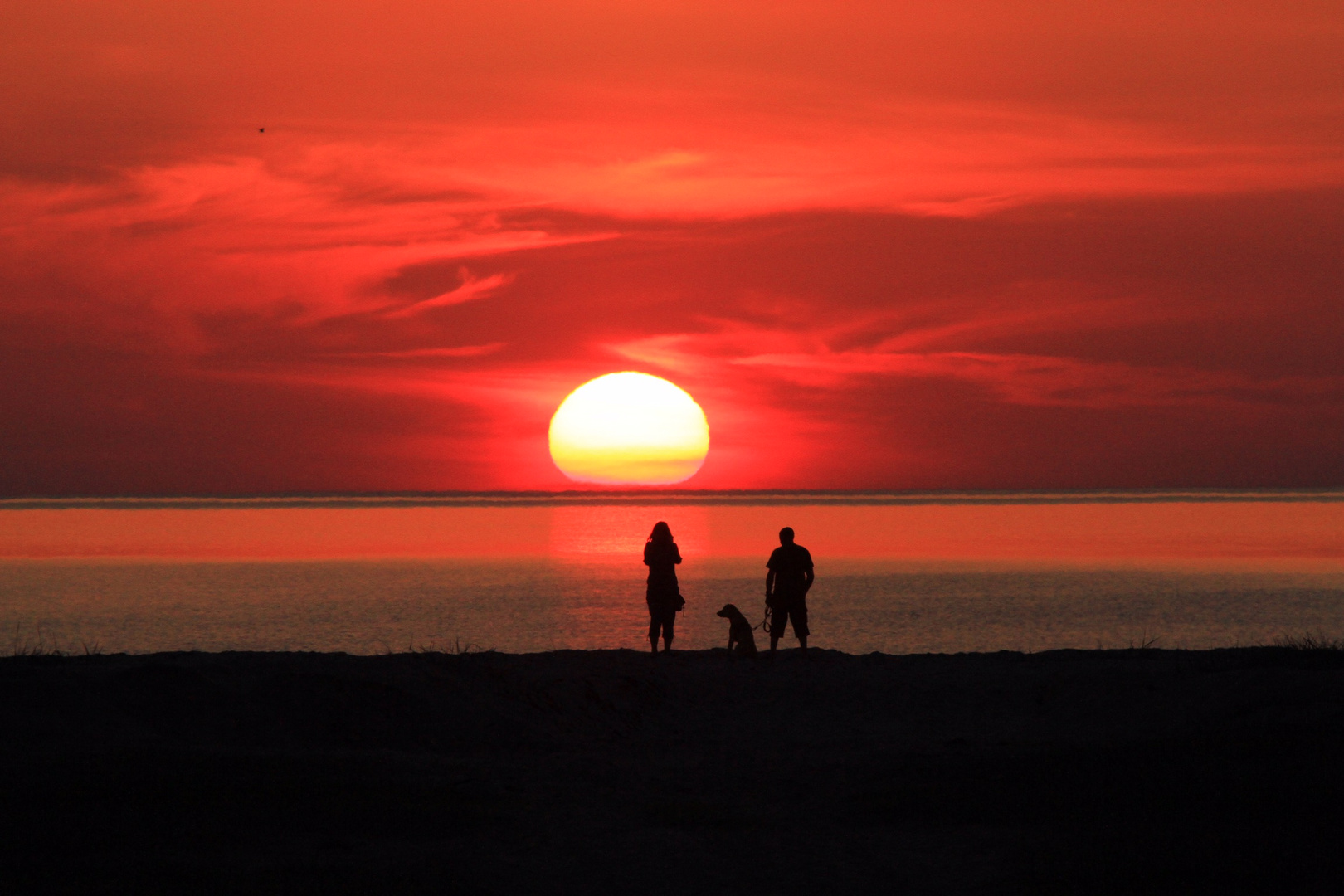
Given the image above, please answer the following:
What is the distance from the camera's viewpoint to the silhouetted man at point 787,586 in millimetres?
19109

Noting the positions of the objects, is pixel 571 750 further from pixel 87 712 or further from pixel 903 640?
pixel 903 640

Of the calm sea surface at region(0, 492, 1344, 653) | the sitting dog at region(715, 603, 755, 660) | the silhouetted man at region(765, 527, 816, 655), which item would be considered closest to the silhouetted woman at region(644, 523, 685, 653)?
the sitting dog at region(715, 603, 755, 660)

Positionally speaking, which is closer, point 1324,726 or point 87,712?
point 1324,726

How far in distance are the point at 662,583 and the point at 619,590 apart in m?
26.8

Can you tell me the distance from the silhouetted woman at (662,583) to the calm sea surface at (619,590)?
9493 mm

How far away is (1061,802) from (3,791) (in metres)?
8.78

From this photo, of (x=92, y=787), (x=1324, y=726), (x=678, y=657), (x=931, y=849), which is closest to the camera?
(x=931, y=849)

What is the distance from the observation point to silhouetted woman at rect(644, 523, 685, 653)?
63.1 feet

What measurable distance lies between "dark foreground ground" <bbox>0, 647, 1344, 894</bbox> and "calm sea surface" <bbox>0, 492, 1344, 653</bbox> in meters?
12.8

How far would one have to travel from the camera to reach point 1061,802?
35.2ft

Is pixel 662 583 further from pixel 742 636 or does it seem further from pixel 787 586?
pixel 787 586

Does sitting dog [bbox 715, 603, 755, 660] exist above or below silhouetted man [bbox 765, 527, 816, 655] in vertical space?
below

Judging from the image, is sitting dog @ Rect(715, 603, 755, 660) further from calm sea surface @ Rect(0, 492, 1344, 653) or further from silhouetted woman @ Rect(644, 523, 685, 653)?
calm sea surface @ Rect(0, 492, 1344, 653)

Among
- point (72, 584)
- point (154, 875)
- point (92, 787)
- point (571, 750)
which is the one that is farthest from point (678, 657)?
point (72, 584)
